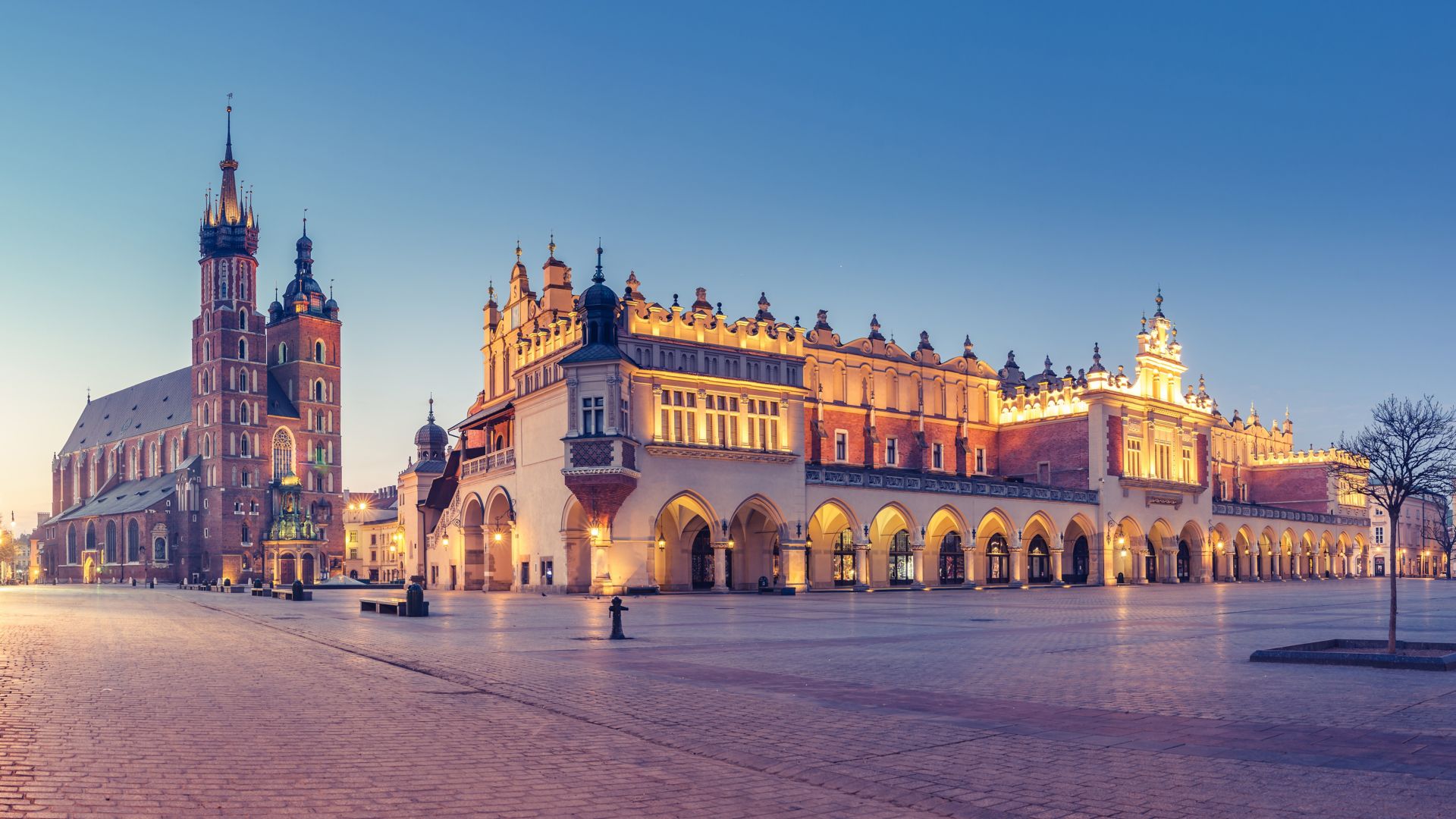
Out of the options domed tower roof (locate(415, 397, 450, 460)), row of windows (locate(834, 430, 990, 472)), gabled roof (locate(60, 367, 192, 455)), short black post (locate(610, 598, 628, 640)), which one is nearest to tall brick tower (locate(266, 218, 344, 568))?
gabled roof (locate(60, 367, 192, 455))

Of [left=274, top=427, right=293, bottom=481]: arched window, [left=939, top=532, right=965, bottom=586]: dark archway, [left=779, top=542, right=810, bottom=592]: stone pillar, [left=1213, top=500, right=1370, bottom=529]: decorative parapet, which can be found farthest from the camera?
[left=274, top=427, right=293, bottom=481]: arched window

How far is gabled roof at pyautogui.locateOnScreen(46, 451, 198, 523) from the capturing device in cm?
12169

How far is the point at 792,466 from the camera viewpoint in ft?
181

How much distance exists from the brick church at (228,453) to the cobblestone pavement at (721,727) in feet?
320

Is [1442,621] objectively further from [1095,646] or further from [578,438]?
[578,438]

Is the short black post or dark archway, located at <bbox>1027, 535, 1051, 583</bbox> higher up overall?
the short black post

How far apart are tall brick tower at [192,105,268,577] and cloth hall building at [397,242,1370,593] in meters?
47.6

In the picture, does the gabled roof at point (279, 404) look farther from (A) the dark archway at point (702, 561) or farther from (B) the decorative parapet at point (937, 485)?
(B) the decorative parapet at point (937, 485)

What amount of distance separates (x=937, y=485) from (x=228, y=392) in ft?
290

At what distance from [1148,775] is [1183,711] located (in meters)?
3.77

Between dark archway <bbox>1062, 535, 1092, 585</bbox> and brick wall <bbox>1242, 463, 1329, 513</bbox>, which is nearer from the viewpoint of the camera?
dark archway <bbox>1062, 535, 1092, 585</bbox>

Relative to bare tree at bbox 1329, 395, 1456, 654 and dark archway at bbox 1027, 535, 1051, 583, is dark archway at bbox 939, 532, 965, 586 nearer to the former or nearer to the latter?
dark archway at bbox 1027, 535, 1051, 583

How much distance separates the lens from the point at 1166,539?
7419 centimetres

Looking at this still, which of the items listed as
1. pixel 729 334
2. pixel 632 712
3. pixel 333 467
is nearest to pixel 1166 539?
pixel 729 334
